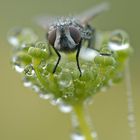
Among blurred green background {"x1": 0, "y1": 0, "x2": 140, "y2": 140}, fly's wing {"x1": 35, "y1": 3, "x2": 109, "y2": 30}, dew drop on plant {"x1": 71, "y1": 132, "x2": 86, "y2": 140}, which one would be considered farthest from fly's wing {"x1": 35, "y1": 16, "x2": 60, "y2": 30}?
blurred green background {"x1": 0, "y1": 0, "x2": 140, "y2": 140}

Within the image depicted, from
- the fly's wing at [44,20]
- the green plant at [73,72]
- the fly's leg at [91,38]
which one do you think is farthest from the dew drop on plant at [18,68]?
the fly's wing at [44,20]

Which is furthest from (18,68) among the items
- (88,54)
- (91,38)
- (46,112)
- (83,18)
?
(46,112)

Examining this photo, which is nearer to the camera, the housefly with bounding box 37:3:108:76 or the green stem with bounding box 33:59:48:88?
the green stem with bounding box 33:59:48:88

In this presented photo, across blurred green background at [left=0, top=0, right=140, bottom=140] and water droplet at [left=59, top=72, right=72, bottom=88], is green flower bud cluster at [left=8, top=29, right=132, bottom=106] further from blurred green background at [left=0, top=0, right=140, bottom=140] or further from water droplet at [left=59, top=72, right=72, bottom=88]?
blurred green background at [left=0, top=0, right=140, bottom=140]

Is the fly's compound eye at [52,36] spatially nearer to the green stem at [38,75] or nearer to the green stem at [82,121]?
the green stem at [38,75]

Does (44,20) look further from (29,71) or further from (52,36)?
(29,71)

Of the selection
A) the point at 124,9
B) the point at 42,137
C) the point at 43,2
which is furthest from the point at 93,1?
the point at 42,137

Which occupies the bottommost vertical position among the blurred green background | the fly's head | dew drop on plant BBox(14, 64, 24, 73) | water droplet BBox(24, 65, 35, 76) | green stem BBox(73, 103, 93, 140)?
green stem BBox(73, 103, 93, 140)
